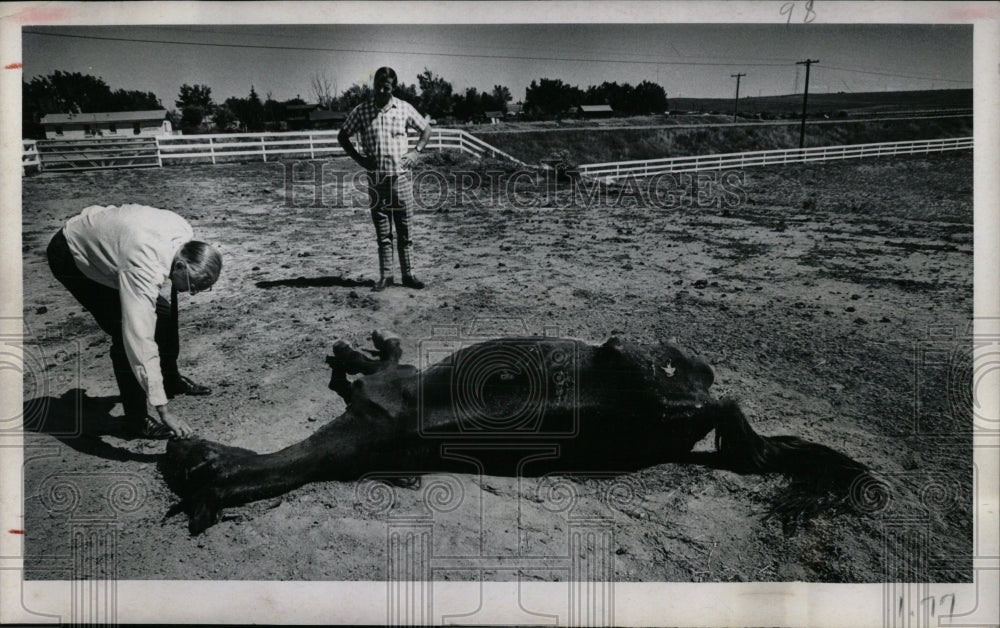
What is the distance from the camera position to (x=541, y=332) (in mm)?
3078

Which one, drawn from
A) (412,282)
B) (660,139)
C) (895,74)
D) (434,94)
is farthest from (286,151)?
(895,74)

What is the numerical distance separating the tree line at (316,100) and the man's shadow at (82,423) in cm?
149

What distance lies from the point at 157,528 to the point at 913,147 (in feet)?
15.7

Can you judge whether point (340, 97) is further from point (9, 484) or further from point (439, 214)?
point (9, 484)

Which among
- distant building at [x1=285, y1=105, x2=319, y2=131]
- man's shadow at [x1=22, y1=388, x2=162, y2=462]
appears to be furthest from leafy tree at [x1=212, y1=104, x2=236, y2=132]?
man's shadow at [x1=22, y1=388, x2=162, y2=462]

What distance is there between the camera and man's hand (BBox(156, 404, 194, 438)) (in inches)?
102

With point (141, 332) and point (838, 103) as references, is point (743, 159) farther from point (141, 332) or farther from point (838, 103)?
point (141, 332)

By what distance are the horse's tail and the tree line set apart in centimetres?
194

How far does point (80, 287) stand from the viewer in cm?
280

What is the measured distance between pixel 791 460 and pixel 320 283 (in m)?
2.71

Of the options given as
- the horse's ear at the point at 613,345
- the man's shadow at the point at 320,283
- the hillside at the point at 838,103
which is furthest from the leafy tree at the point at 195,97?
the hillside at the point at 838,103

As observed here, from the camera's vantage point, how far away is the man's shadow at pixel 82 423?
2875mm

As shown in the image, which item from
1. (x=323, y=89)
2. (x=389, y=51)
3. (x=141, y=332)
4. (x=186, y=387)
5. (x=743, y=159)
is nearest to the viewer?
(x=141, y=332)

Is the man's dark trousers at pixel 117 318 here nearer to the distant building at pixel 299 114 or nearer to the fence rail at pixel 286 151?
the fence rail at pixel 286 151
